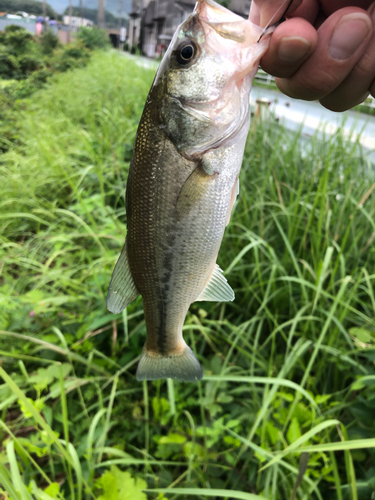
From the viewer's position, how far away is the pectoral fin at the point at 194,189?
0.95 metres

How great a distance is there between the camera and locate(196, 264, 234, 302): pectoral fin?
1.08m

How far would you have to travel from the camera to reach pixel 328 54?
0.94m

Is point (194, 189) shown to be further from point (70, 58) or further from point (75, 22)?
point (75, 22)

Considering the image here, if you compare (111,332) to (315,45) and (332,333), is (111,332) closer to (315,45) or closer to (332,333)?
(332,333)

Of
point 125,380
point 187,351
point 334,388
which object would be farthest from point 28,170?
point 334,388

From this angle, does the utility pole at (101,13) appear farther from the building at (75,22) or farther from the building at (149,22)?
the building at (149,22)

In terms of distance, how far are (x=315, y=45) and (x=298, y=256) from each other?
147cm

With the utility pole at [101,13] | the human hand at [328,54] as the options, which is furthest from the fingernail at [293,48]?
the utility pole at [101,13]

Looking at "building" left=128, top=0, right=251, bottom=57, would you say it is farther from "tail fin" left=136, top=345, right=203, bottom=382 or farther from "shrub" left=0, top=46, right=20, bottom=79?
"tail fin" left=136, top=345, right=203, bottom=382

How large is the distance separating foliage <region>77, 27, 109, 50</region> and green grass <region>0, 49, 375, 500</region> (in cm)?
2660

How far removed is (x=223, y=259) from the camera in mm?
2348

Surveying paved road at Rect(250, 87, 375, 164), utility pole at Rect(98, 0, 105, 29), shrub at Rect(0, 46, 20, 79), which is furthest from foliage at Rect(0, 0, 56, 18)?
paved road at Rect(250, 87, 375, 164)

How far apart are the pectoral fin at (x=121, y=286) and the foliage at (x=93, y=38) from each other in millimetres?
27535

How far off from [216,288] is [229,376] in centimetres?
67
